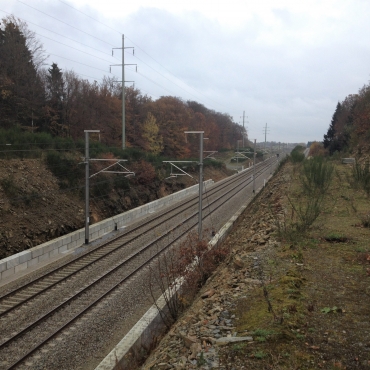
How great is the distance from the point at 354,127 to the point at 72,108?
36.5 m

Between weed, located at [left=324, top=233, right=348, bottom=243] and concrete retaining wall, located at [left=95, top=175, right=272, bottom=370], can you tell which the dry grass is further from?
concrete retaining wall, located at [left=95, top=175, right=272, bottom=370]

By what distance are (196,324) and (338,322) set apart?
255 cm

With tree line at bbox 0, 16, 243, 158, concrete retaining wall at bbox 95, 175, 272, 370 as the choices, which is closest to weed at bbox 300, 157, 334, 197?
concrete retaining wall at bbox 95, 175, 272, 370

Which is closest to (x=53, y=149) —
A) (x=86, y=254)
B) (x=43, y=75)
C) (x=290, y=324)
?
(x=86, y=254)

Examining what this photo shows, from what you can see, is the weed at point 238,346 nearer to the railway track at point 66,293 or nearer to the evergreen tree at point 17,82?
the railway track at point 66,293

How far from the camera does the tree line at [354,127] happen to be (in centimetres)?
4741

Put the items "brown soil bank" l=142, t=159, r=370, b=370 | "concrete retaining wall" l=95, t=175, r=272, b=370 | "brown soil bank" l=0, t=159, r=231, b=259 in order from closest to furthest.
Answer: "brown soil bank" l=142, t=159, r=370, b=370 < "concrete retaining wall" l=95, t=175, r=272, b=370 < "brown soil bank" l=0, t=159, r=231, b=259

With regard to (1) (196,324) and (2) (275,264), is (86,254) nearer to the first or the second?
(2) (275,264)

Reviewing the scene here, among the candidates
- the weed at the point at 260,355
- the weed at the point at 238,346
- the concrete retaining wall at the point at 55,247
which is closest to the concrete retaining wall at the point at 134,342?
the weed at the point at 238,346

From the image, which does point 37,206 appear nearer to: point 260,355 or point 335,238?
point 335,238

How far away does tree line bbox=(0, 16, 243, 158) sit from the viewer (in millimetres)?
34938

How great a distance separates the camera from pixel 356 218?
1606 cm

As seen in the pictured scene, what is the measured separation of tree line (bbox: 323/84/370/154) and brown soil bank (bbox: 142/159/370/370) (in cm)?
→ 3734

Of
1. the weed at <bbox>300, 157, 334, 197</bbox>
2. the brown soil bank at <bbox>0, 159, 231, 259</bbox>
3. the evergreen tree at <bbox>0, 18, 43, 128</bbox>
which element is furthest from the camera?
the evergreen tree at <bbox>0, 18, 43, 128</bbox>
